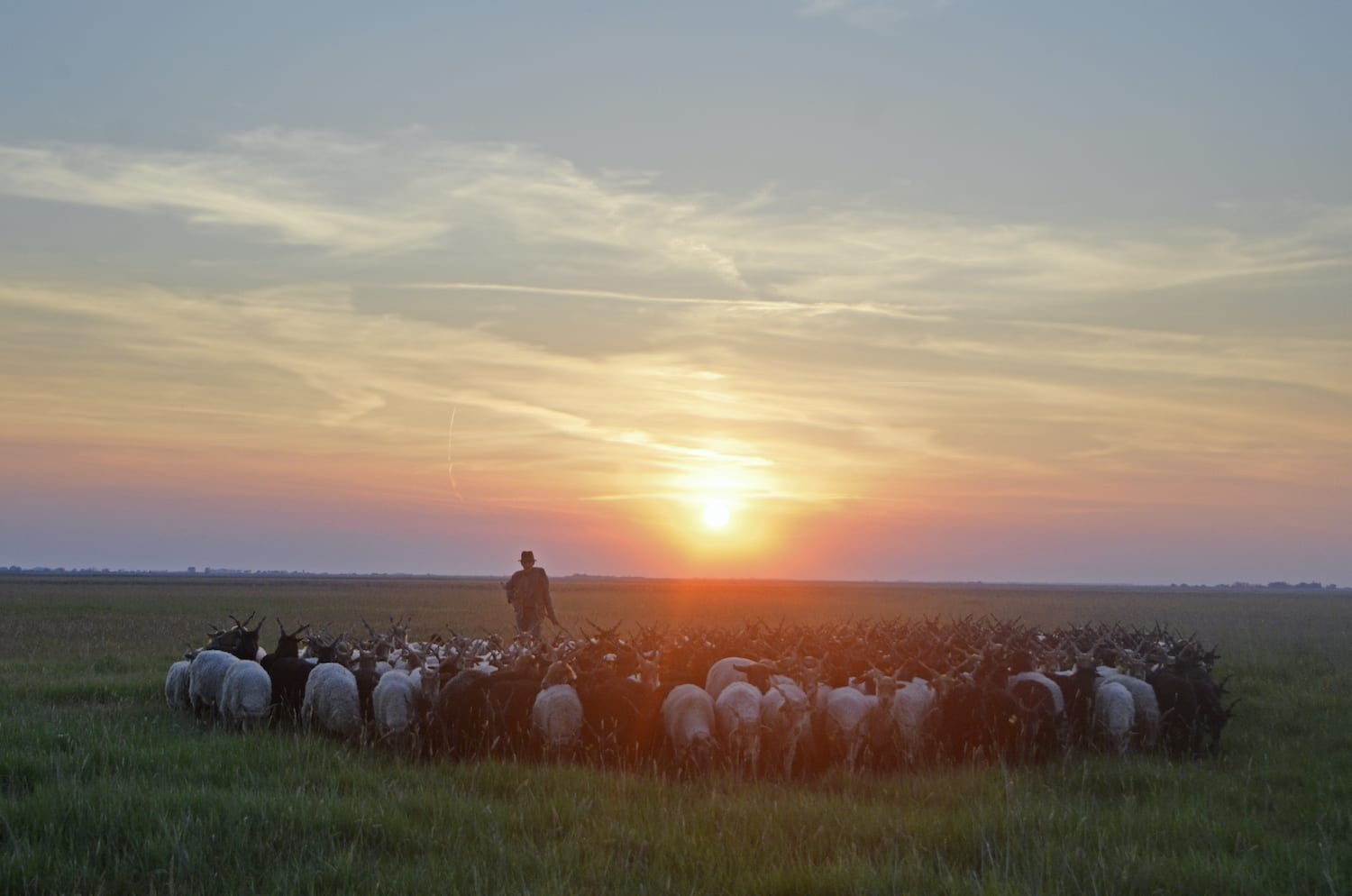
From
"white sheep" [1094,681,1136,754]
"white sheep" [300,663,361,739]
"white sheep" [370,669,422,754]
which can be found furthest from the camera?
"white sheep" [1094,681,1136,754]

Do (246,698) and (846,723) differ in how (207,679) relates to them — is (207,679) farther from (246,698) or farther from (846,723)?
(846,723)

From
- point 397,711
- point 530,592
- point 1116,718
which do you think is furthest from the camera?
point 530,592

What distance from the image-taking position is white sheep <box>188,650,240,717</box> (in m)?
15.1

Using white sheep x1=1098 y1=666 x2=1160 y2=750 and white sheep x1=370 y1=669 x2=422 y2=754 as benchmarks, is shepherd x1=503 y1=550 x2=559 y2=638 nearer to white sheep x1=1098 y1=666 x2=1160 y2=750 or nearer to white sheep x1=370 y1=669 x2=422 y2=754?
white sheep x1=370 y1=669 x2=422 y2=754

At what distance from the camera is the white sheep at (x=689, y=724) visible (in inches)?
482

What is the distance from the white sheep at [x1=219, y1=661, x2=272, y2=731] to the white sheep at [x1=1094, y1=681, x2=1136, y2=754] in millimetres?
10230

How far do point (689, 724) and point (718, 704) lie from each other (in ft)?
1.41

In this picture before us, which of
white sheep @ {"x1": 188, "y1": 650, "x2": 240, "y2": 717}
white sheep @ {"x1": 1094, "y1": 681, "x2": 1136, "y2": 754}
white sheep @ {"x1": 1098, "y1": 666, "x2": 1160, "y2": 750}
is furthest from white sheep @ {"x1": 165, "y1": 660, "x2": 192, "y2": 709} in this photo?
white sheep @ {"x1": 1098, "y1": 666, "x2": 1160, "y2": 750}

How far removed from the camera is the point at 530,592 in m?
20.4

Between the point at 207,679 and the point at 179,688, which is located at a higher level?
the point at 207,679

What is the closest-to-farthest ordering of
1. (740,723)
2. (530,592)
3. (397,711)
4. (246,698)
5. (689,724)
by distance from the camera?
(740,723) → (689,724) → (397,711) → (246,698) → (530,592)

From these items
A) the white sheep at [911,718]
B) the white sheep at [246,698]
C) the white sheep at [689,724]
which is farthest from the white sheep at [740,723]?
the white sheep at [246,698]

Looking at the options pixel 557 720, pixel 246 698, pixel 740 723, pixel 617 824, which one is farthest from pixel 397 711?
pixel 617 824

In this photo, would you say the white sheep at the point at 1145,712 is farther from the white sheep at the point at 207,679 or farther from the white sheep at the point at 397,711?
the white sheep at the point at 207,679
